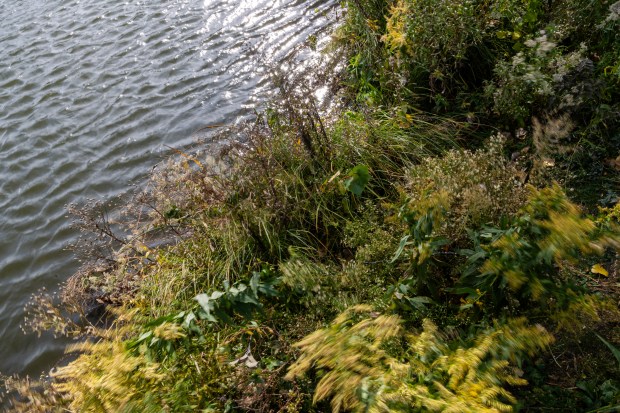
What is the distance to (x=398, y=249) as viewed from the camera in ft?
9.23

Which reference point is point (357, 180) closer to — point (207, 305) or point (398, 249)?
point (398, 249)

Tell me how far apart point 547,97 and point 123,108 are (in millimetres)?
5905

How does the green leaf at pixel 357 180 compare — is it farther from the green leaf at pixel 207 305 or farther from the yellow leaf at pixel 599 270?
the yellow leaf at pixel 599 270

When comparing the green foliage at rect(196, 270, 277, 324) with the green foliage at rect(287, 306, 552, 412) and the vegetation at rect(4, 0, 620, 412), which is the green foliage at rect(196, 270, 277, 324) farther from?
the green foliage at rect(287, 306, 552, 412)

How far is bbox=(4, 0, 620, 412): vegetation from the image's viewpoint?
221 centimetres

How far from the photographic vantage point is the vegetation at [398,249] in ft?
7.24

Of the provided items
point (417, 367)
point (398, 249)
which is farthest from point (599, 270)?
→ point (417, 367)

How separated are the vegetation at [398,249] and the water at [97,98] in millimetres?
708

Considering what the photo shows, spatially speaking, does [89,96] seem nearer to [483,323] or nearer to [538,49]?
[538,49]

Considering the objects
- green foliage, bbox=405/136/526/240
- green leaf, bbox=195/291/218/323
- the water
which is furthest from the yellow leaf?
the water

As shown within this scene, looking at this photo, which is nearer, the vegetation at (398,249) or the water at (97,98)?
the vegetation at (398,249)

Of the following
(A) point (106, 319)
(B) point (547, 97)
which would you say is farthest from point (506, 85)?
(A) point (106, 319)

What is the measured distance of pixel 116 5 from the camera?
10.3 meters

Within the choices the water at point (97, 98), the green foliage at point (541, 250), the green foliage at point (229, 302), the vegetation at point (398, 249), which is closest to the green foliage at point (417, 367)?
the vegetation at point (398, 249)
